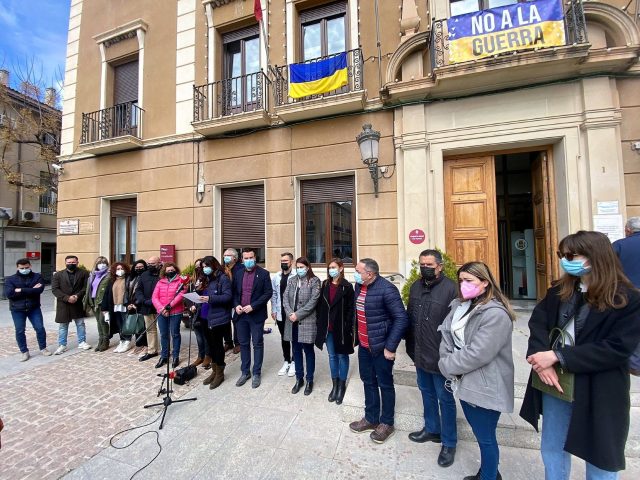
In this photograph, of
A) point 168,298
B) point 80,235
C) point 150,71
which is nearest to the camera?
point 168,298

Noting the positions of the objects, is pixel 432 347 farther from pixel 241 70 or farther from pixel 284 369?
pixel 241 70

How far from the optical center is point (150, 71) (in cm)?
878

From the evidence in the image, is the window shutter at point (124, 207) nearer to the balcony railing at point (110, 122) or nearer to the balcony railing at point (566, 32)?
the balcony railing at point (110, 122)

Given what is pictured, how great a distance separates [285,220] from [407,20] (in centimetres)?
528

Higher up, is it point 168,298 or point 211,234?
point 211,234

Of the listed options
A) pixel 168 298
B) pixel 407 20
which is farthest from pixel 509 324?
pixel 407 20

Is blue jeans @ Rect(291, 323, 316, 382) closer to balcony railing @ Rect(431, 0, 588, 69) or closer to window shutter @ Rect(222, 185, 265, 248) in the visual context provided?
window shutter @ Rect(222, 185, 265, 248)

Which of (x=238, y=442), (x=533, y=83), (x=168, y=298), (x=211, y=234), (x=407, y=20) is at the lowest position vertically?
(x=238, y=442)

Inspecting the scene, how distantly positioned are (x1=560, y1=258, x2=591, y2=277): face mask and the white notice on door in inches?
182

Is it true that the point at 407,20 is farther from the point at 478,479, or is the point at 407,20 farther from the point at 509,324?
the point at 478,479

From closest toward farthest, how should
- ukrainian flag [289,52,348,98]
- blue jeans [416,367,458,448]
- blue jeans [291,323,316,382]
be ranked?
blue jeans [416,367,458,448], blue jeans [291,323,316,382], ukrainian flag [289,52,348,98]

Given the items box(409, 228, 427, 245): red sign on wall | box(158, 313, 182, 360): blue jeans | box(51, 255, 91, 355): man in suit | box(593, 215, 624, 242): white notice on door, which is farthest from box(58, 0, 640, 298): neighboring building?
box(158, 313, 182, 360): blue jeans

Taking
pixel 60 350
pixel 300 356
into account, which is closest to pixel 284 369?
pixel 300 356

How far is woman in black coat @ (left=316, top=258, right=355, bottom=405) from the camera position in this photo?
3.57 metres
